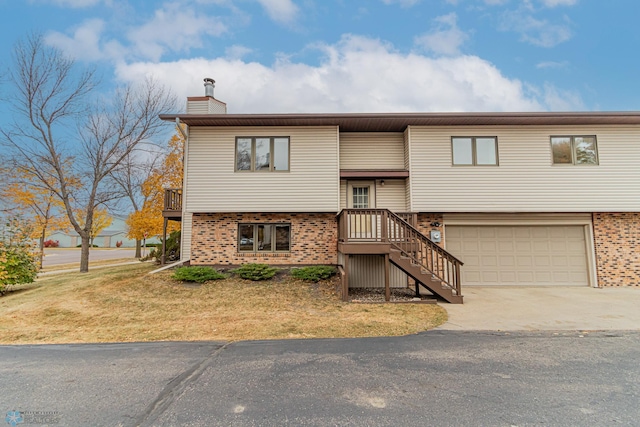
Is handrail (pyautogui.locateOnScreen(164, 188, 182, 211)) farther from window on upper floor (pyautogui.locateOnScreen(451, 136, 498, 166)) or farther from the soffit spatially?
window on upper floor (pyautogui.locateOnScreen(451, 136, 498, 166))

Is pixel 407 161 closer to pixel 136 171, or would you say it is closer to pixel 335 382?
pixel 335 382

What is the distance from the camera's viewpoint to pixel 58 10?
16062mm

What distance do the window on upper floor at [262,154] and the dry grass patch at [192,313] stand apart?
4.02m

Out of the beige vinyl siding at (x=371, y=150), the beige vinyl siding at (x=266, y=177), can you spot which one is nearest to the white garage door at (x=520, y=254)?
the beige vinyl siding at (x=371, y=150)

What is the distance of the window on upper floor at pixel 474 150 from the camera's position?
35.2 ft

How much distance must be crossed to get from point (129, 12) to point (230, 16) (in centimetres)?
523

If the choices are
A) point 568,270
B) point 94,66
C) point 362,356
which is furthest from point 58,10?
point 568,270

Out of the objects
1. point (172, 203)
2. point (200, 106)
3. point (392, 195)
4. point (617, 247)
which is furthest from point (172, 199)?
point (617, 247)

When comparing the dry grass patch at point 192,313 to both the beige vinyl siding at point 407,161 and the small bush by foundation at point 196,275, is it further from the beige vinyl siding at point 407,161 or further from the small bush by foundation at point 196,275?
the beige vinyl siding at point 407,161

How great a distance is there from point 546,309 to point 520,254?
4.00 meters

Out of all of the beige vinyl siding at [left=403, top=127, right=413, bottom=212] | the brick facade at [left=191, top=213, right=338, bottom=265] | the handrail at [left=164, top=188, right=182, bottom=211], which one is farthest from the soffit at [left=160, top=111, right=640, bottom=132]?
the handrail at [left=164, top=188, right=182, bottom=211]

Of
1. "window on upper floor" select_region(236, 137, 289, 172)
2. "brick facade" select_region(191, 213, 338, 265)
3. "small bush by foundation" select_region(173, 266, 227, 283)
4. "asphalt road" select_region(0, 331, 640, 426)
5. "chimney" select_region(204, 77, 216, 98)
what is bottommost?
"asphalt road" select_region(0, 331, 640, 426)

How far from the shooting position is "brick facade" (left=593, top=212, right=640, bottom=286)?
35.0ft

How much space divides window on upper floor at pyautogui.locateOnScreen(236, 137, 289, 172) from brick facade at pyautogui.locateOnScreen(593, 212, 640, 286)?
37.8 feet
